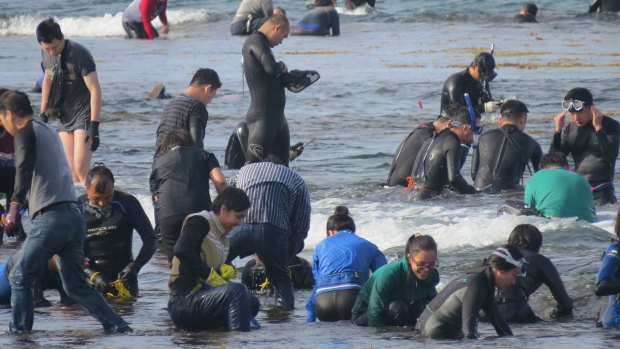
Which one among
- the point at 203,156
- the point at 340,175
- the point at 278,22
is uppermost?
the point at 278,22

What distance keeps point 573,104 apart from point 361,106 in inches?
386

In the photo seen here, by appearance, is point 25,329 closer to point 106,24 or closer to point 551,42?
point 551,42

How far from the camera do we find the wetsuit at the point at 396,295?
24.1 feet

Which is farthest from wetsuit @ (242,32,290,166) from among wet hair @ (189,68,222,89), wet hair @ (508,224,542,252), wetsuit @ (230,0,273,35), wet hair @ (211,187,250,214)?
wetsuit @ (230,0,273,35)

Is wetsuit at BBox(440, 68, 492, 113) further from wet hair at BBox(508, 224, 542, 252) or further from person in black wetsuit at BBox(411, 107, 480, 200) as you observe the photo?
wet hair at BBox(508, 224, 542, 252)

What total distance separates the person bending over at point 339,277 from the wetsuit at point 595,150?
14.2ft

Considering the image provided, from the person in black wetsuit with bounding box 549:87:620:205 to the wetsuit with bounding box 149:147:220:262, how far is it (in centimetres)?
433

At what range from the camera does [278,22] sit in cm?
1116

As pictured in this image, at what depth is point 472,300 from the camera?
21.7 feet

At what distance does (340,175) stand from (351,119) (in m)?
5.06

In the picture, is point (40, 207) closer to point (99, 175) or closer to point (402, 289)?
point (99, 175)

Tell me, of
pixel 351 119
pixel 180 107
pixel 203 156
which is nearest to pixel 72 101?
pixel 180 107

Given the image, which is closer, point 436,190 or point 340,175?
point 436,190

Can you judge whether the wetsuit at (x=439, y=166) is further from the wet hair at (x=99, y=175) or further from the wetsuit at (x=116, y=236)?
the wet hair at (x=99, y=175)
